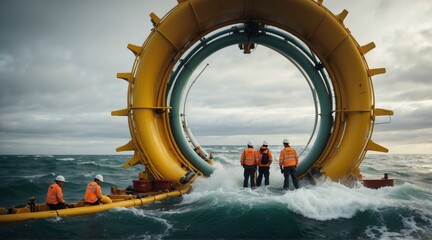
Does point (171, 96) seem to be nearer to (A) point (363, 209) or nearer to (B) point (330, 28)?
(B) point (330, 28)

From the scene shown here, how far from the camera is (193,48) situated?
9.95 meters

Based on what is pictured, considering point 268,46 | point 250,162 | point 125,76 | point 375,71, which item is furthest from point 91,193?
point 375,71

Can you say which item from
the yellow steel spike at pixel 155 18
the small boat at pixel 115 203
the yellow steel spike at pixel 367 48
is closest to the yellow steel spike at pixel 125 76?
the yellow steel spike at pixel 155 18

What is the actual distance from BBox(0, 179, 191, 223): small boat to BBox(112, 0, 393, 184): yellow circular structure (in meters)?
0.35

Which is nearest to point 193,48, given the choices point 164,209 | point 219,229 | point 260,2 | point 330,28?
point 260,2

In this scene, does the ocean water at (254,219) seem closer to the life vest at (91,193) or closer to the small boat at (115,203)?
the small boat at (115,203)

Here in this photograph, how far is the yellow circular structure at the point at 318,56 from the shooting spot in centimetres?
865

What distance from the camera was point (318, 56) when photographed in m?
9.38

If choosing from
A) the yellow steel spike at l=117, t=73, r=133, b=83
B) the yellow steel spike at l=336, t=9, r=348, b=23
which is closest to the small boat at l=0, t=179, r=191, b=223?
the yellow steel spike at l=117, t=73, r=133, b=83

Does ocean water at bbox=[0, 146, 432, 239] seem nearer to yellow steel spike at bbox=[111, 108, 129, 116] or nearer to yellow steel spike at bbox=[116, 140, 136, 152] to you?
yellow steel spike at bbox=[116, 140, 136, 152]

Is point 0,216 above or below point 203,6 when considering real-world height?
below

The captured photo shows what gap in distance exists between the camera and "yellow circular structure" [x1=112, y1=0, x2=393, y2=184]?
8.65 meters

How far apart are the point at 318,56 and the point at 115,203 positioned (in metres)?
6.49

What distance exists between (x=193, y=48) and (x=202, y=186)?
13.2 feet
